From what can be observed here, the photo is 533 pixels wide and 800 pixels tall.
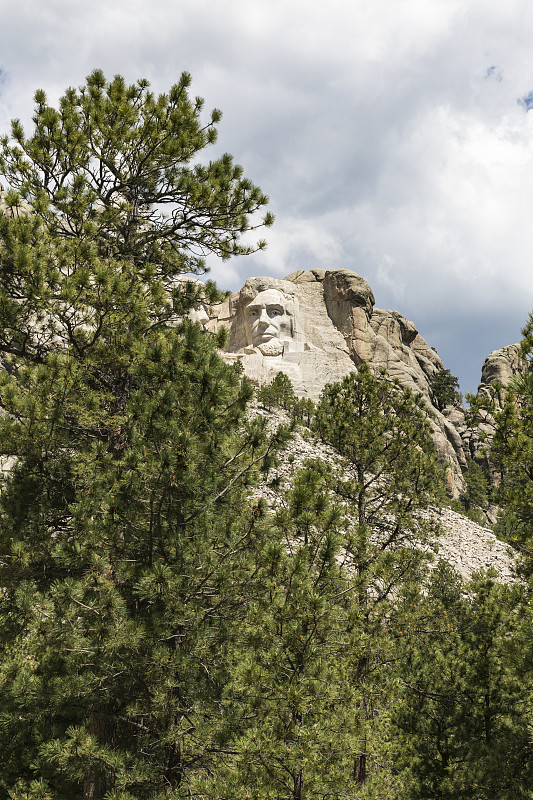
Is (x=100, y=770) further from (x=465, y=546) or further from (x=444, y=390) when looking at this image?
(x=444, y=390)

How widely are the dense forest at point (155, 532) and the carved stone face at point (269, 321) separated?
50659mm

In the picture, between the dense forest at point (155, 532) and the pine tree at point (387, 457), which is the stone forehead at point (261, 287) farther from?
the dense forest at point (155, 532)

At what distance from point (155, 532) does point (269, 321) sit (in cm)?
5563

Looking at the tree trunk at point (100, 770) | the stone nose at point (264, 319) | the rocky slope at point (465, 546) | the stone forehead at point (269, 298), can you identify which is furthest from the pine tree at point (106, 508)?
the stone forehead at point (269, 298)

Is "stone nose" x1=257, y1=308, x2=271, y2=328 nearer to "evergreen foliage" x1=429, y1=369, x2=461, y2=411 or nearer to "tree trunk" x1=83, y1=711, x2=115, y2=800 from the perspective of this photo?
"evergreen foliage" x1=429, y1=369, x2=461, y2=411

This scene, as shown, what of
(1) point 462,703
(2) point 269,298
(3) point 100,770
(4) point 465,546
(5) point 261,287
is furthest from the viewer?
(5) point 261,287

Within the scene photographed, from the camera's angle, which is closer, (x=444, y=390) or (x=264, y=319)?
(x=264, y=319)

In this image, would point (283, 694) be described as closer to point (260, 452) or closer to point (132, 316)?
point (260, 452)

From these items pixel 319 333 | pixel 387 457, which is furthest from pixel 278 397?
pixel 387 457

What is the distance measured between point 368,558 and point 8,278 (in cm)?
739

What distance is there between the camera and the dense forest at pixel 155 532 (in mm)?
4605

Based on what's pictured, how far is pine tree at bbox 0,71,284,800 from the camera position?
4617mm

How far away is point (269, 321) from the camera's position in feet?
196

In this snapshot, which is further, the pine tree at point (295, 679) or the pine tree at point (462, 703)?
the pine tree at point (462, 703)
